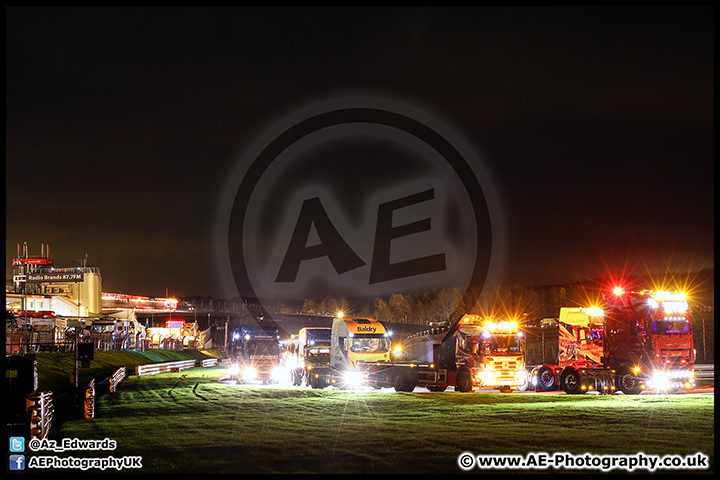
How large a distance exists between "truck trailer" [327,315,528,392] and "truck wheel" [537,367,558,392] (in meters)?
0.68

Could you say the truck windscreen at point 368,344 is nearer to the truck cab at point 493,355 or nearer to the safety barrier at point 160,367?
the truck cab at point 493,355

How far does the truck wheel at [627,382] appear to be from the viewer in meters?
29.5

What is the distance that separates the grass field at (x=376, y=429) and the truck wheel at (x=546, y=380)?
3.02 metres

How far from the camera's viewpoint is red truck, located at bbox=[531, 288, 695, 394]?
95.2 feet

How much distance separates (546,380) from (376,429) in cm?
1499

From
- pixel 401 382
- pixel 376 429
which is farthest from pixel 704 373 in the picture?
pixel 376 429

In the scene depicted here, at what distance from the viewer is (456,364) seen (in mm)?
32094

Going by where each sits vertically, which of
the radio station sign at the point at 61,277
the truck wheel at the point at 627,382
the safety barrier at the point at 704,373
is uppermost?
the radio station sign at the point at 61,277

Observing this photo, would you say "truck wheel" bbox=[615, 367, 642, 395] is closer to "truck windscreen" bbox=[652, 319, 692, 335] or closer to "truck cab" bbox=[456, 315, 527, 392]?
"truck windscreen" bbox=[652, 319, 692, 335]

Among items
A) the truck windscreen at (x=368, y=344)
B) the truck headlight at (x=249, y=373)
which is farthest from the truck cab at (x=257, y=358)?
the truck windscreen at (x=368, y=344)

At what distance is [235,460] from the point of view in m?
15.3

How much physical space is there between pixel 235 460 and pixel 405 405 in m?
11.0

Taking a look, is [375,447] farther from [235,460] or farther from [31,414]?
[31,414]

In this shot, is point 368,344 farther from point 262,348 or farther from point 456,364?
point 262,348
